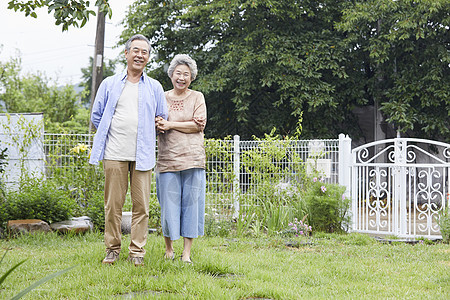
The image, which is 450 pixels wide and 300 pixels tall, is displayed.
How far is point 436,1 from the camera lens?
11.8 meters

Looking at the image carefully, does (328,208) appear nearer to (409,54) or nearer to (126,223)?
(126,223)

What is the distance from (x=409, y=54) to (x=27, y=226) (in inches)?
437

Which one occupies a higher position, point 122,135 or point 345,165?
point 122,135

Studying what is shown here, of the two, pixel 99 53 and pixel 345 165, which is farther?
pixel 99 53

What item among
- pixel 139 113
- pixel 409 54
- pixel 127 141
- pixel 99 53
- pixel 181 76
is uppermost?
pixel 409 54

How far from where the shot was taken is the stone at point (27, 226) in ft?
21.4

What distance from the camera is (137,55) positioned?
13.8 ft

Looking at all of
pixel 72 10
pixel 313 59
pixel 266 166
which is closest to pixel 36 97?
pixel 313 59

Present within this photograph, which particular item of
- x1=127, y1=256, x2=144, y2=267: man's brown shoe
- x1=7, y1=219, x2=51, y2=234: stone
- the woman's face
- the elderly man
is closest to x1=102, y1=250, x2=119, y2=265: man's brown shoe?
the elderly man

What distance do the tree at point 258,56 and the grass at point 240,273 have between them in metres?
7.38

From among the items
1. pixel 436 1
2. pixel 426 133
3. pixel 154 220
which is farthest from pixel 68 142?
pixel 426 133

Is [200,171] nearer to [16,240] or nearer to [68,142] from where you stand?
[16,240]

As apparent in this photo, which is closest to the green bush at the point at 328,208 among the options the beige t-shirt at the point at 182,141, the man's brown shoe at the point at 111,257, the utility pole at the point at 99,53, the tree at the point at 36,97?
the beige t-shirt at the point at 182,141

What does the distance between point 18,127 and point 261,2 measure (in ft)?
24.8
